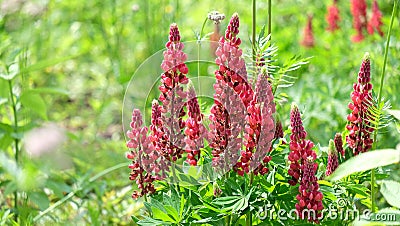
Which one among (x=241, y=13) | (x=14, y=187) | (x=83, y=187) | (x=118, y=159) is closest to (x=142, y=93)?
(x=118, y=159)

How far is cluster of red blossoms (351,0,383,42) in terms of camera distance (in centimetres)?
364

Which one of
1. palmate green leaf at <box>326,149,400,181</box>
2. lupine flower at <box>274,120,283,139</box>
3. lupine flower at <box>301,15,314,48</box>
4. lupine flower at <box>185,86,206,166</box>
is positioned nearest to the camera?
palmate green leaf at <box>326,149,400,181</box>

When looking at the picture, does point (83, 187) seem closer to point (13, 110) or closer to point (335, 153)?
point (13, 110)

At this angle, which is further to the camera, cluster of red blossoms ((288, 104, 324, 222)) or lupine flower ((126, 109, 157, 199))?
lupine flower ((126, 109, 157, 199))

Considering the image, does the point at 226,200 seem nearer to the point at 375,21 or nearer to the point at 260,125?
the point at 260,125

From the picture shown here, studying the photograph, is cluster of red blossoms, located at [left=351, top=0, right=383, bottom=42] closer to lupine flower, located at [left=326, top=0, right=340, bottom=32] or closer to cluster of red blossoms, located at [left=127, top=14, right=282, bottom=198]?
lupine flower, located at [left=326, top=0, right=340, bottom=32]

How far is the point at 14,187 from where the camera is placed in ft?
8.17

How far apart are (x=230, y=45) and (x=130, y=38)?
9.94 feet

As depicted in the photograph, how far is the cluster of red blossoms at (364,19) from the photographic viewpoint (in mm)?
3641

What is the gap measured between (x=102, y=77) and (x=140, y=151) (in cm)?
300

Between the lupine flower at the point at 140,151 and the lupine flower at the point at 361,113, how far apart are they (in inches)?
22.2

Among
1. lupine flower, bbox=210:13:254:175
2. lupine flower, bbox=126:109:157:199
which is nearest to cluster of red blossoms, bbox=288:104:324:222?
lupine flower, bbox=210:13:254:175

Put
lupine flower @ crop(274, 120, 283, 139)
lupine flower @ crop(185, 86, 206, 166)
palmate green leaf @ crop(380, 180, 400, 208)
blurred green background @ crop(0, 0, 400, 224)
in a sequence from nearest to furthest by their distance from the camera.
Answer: palmate green leaf @ crop(380, 180, 400, 208) < lupine flower @ crop(185, 86, 206, 166) < lupine flower @ crop(274, 120, 283, 139) < blurred green background @ crop(0, 0, 400, 224)

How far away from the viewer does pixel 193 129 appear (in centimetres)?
179
